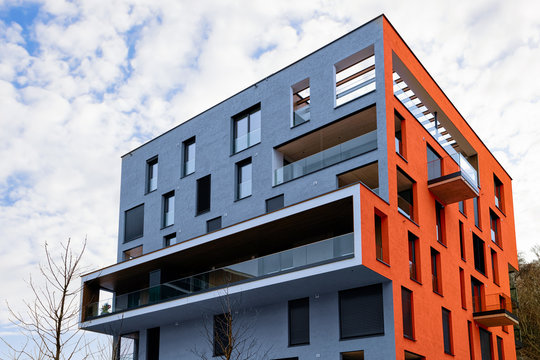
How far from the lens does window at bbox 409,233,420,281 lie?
73.7ft

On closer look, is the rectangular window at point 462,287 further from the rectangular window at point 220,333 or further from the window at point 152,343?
the window at point 152,343

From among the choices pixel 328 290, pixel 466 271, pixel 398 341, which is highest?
pixel 466 271

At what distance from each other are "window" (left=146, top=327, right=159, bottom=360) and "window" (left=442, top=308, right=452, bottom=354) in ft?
40.5

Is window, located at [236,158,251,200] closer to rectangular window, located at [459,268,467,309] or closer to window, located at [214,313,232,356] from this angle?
window, located at [214,313,232,356]

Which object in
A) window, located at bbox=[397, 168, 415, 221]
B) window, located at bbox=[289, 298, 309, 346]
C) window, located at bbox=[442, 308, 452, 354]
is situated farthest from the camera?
window, located at bbox=[442, 308, 452, 354]

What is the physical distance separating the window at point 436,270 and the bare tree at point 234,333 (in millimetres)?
6949

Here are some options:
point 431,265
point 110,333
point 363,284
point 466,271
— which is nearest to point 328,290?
point 363,284

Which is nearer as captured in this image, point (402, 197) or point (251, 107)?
point (402, 197)

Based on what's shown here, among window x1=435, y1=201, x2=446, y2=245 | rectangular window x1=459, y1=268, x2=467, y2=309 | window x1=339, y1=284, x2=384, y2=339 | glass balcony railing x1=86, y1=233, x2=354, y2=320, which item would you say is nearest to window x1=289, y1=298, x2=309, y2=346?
window x1=339, y1=284, x2=384, y2=339

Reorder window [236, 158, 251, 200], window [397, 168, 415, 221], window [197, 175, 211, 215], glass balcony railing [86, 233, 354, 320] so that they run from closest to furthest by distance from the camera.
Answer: glass balcony railing [86, 233, 354, 320], window [397, 168, 415, 221], window [236, 158, 251, 200], window [197, 175, 211, 215]

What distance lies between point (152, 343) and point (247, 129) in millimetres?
10486

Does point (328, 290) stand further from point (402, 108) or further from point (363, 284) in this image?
point (402, 108)

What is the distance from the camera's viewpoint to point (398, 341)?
19.6 metres

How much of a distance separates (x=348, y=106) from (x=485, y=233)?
12.2 meters
